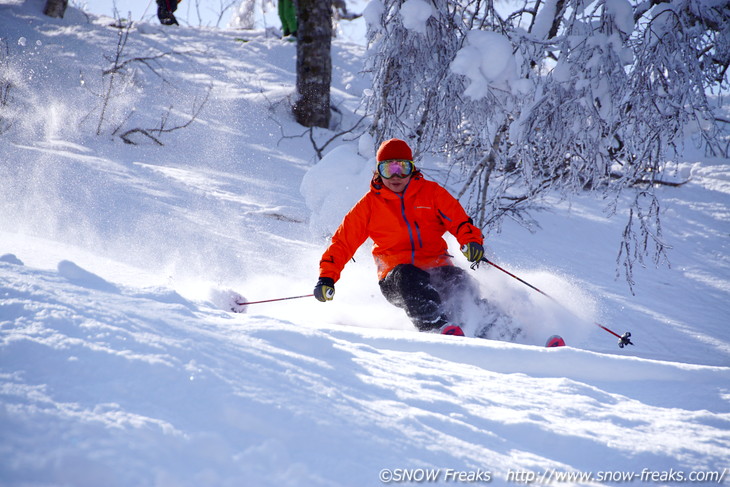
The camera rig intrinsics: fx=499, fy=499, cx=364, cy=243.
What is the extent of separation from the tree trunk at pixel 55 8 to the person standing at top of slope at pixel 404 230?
39.8 ft

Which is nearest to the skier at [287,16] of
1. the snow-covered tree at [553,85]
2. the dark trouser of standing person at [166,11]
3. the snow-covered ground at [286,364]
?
the dark trouser of standing person at [166,11]

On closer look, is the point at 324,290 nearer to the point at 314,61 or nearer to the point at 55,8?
the point at 314,61

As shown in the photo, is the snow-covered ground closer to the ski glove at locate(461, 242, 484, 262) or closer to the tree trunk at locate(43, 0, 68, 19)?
the ski glove at locate(461, 242, 484, 262)

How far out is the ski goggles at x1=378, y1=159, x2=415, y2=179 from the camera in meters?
3.85

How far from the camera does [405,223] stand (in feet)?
12.9

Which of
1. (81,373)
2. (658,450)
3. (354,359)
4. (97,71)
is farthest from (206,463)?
(97,71)

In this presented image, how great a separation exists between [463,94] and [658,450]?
12.3 feet

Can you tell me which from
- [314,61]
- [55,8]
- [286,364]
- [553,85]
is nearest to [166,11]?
[55,8]

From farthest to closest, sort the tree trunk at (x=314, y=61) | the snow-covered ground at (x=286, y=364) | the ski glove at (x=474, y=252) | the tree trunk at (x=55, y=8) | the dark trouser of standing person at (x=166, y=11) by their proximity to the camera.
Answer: the dark trouser of standing person at (x=166, y=11) → the tree trunk at (x=55, y=8) → the tree trunk at (x=314, y=61) → the ski glove at (x=474, y=252) → the snow-covered ground at (x=286, y=364)

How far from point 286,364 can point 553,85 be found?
3.64 meters

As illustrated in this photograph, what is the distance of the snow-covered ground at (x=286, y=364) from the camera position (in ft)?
4.47

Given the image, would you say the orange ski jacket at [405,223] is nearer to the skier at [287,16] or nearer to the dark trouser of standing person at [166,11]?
the skier at [287,16]

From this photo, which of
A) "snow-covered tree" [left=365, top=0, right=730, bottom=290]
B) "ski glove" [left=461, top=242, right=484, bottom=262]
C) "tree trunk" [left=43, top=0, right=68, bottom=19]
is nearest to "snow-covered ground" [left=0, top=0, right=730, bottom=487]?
"ski glove" [left=461, top=242, right=484, bottom=262]

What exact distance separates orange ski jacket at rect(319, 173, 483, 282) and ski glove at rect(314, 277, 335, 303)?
11.8 inches
